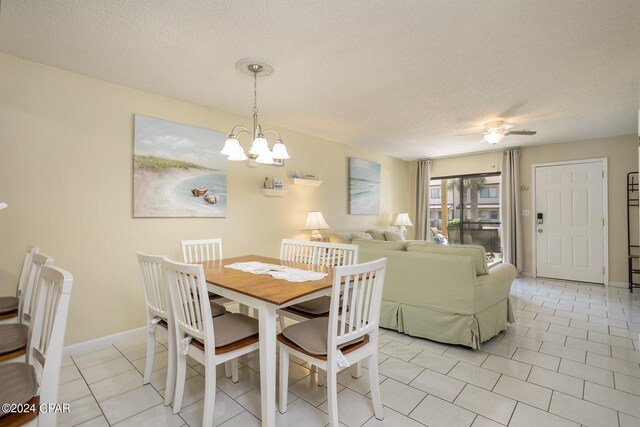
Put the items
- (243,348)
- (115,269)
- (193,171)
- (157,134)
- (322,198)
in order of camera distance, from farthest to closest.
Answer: (322,198) → (193,171) → (157,134) → (115,269) → (243,348)

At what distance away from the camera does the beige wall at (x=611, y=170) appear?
15.5 ft

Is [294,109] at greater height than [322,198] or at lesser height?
greater

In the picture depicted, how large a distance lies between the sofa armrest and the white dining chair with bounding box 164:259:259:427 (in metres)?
1.60

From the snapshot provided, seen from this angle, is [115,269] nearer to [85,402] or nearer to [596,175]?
[85,402]

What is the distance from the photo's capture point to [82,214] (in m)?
2.66

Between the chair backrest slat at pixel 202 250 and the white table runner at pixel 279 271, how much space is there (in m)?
0.53

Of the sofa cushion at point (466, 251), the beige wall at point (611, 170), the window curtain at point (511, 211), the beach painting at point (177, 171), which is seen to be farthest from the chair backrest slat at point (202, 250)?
the beige wall at point (611, 170)

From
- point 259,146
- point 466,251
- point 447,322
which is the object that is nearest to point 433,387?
point 447,322

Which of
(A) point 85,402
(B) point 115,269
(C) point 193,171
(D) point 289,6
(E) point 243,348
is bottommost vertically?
(A) point 85,402

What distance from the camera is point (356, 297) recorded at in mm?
1651

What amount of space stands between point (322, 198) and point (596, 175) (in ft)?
14.5

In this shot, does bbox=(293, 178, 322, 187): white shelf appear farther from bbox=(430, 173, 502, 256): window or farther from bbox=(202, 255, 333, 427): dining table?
bbox=(430, 173, 502, 256): window

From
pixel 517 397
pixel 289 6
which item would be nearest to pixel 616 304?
pixel 517 397

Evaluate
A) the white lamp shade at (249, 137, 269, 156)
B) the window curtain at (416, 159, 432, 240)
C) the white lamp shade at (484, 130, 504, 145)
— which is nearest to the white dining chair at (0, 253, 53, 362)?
the white lamp shade at (249, 137, 269, 156)
